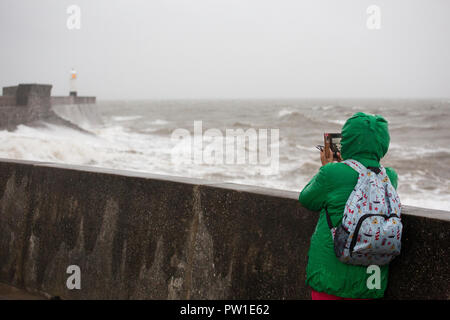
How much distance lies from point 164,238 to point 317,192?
132 centimetres

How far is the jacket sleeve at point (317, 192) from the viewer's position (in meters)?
2.02

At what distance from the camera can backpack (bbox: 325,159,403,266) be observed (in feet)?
6.21

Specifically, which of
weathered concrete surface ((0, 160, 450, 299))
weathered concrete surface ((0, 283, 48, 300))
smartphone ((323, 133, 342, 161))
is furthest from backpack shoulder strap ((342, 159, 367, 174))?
weathered concrete surface ((0, 283, 48, 300))

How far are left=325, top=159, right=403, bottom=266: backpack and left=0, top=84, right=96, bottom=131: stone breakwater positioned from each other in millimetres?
16307

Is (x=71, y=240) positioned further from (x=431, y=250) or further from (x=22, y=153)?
(x=22, y=153)

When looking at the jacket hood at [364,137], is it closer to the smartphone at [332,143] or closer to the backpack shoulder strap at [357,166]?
the backpack shoulder strap at [357,166]

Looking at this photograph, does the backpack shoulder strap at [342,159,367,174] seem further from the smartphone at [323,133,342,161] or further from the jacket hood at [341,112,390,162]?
the smartphone at [323,133,342,161]

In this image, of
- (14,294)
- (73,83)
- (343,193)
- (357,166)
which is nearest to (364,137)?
(357,166)

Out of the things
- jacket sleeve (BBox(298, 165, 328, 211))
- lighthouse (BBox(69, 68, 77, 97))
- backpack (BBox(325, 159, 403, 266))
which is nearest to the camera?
backpack (BBox(325, 159, 403, 266))

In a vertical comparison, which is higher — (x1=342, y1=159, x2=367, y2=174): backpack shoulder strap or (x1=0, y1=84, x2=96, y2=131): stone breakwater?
(x1=0, y1=84, x2=96, y2=131): stone breakwater

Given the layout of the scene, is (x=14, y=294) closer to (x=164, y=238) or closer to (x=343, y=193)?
(x=164, y=238)
